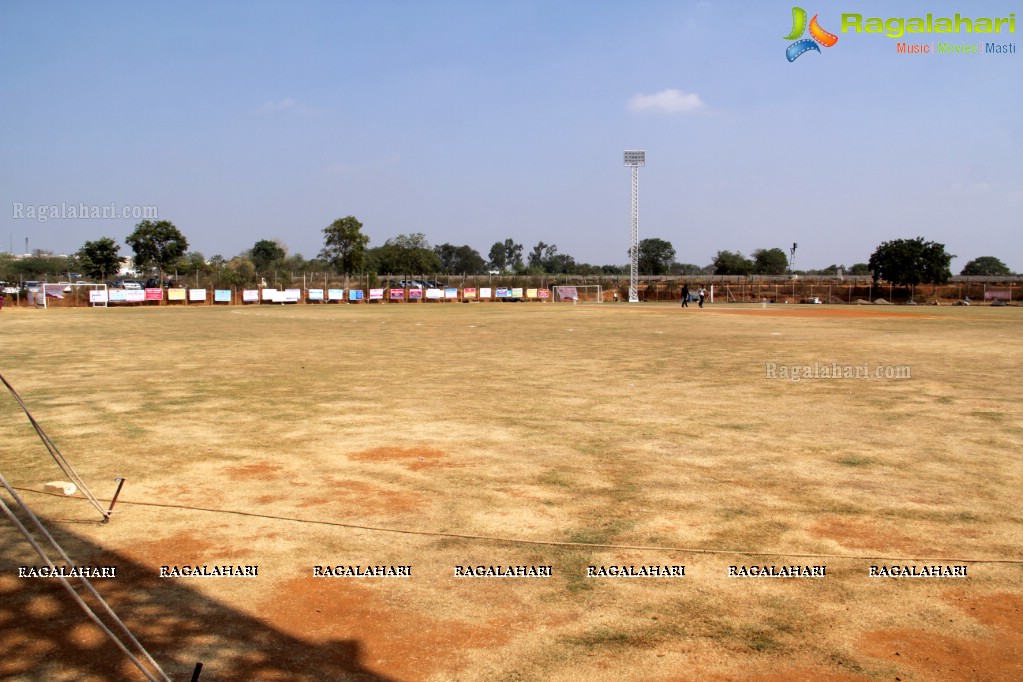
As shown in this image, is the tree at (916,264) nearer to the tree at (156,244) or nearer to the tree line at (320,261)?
the tree line at (320,261)

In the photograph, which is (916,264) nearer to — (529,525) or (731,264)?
(731,264)

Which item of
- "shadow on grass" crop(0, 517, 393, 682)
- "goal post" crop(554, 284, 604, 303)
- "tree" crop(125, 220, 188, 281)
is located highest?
"tree" crop(125, 220, 188, 281)

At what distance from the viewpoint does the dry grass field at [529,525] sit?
3881 mm

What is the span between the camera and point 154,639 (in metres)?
3.96

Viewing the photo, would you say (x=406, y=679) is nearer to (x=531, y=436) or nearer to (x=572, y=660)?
(x=572, y=660)

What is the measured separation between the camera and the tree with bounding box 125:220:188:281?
223ft

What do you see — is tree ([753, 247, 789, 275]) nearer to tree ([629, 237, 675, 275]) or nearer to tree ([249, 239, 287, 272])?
tree ([629, 237, 675, 275])

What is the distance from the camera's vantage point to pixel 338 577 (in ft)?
15.9

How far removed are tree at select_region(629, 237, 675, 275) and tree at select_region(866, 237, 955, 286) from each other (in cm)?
7091

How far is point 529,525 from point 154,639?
277cm

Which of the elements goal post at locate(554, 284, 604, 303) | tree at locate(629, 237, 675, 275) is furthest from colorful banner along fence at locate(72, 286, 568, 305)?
tree at locate(629, 237, 675, 275)

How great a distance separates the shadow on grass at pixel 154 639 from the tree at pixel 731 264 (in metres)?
134

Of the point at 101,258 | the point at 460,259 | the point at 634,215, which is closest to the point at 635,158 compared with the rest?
the point at 634,215

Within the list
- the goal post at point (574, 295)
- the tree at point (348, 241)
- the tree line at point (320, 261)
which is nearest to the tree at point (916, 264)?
the tree line at point (320, 261)
